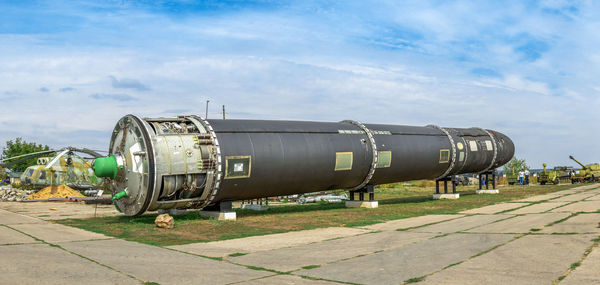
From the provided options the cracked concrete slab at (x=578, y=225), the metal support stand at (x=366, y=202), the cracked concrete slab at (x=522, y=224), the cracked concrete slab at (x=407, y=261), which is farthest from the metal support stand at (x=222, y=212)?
the cracked concrete slab at (x=578, y=225)

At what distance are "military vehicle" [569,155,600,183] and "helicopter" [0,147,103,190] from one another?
46.2m

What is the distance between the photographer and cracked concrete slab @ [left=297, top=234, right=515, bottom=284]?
7719 millimetres

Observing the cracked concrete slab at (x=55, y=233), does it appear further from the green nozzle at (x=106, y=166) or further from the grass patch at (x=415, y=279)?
the grass patch at (x=415, y=279)

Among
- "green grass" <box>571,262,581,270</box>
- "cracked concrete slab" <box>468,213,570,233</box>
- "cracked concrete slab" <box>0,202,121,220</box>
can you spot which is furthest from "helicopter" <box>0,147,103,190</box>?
"green grass" <box>571,262,581,270</box>

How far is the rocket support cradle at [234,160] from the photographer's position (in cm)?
1506

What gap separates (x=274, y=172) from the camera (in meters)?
16.9

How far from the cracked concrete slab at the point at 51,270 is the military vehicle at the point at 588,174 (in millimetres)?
48710

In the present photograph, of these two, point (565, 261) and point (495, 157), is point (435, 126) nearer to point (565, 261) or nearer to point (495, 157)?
point (495, 157)

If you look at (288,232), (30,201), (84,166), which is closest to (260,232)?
(288,232)

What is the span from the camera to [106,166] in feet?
51.4

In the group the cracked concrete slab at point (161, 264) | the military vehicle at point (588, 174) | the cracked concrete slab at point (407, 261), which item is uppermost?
the military vehicle at point (588, 174)

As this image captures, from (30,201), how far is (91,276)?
27.6 m

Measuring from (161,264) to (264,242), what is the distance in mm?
3541

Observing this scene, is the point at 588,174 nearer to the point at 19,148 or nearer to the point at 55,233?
the point at 55,233
